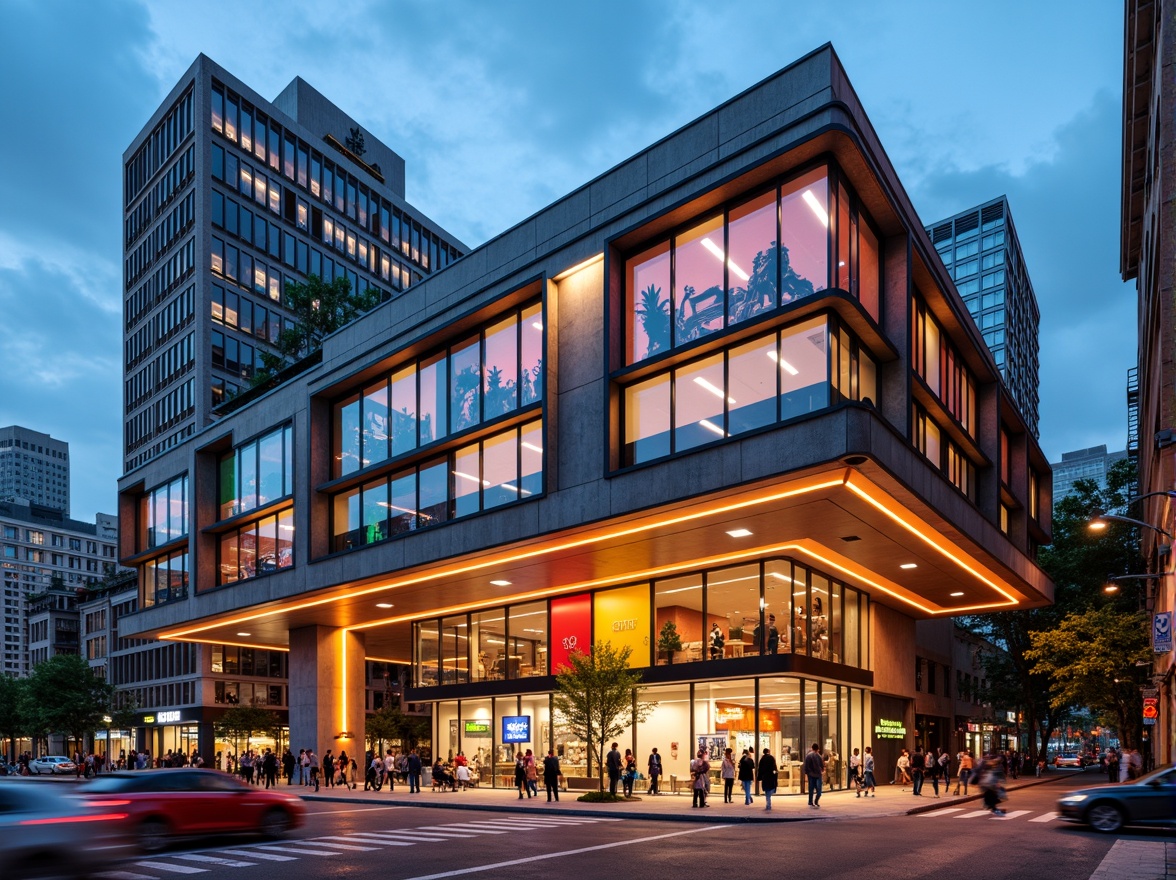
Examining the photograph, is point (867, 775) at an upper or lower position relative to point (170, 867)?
lower

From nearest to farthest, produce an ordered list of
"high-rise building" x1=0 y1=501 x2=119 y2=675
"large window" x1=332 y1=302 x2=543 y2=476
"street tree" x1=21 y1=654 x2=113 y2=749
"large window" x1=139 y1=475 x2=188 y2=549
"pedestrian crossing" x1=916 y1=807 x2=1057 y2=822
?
"pedestrian crossing" x1=916 y1=807 x2=1057 y2=822, "large window" x1=332 y1=302 x2=543 y2=476, "large window" x1=139 y1=475 x2=188 y2=549, "street tree" x1=21 y1=654 x2=113 y2=749, "high-rise building" x1=0 y1=501 x2=119 y2=675

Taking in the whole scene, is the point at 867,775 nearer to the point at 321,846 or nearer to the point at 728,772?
the point at 728,772

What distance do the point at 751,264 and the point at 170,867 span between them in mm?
18778

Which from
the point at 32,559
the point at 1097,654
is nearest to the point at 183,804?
the point at 1097,654

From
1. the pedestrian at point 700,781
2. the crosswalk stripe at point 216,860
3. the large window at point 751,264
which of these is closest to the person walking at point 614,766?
the pedestrian at point 700,781

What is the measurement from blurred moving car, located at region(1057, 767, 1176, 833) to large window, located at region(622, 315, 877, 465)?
9.94m

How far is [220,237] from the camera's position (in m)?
82.9

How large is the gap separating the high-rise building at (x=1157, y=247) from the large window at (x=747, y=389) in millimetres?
7240

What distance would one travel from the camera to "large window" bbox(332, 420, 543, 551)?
32.2 metres

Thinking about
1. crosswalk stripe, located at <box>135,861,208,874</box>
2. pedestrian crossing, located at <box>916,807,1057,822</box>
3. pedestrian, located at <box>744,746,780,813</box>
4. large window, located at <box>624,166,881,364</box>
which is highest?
large window, located at <box>624,166,881,364</box>

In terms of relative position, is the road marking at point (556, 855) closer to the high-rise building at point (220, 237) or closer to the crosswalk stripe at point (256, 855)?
the crosswalk stripe at point (256, 855)

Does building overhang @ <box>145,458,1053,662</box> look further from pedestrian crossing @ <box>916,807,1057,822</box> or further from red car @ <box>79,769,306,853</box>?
red car @ <box>79,769,306,853</box>

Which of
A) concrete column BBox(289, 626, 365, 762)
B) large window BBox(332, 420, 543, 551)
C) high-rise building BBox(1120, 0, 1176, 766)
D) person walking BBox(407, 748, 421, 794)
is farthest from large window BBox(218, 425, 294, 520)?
high-rise building BBox(1120, 0, 1176, 766)

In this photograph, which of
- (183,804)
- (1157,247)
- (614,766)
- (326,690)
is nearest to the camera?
(183,804)
